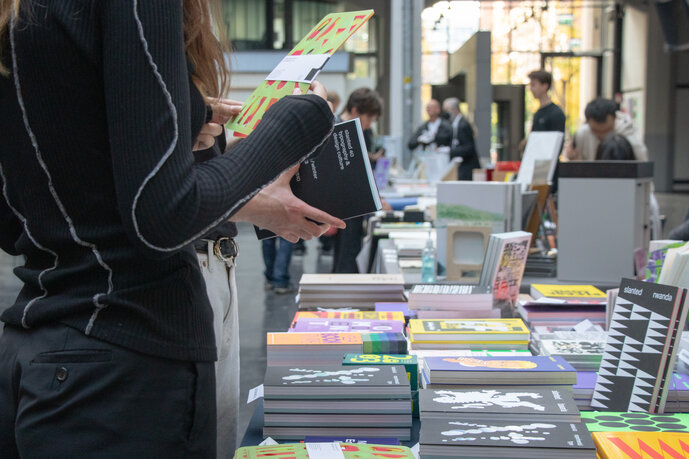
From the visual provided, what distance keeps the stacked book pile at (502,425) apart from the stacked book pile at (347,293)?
0.98 metres

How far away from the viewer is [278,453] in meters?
1.09

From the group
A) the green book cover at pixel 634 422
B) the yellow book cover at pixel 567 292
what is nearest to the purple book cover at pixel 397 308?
the yellow book cover at pixel 567 292

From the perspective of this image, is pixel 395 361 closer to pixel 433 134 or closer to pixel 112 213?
pixel 112 213

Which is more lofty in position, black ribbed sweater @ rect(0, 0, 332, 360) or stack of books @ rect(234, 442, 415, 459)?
black ribbed sweater @ rect(0, 0, 332, 360)

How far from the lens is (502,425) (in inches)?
43.7

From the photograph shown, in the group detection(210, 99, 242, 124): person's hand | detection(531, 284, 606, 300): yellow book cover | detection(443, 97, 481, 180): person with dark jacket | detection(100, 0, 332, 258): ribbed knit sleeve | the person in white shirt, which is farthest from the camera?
detection(443, 97, 481, 180): person with dark jacket

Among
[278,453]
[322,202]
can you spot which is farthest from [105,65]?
[278,453]

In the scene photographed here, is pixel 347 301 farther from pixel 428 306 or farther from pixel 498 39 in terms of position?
pixel 498 39

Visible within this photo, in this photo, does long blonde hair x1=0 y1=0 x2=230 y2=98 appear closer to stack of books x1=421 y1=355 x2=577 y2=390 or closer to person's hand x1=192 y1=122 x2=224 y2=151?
person's hand x1=192 y1=122 x2=224 y2=151

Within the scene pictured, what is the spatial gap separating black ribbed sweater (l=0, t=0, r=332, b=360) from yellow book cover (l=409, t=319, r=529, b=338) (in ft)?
2.96

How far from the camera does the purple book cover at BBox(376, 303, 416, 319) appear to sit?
2.03 m

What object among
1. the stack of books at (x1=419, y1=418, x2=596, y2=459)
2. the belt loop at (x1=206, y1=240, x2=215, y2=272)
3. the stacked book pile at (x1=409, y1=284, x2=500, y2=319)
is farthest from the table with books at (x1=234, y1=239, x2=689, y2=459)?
the belt loop at (x1=206, y1=240, x2=215, y2=272)

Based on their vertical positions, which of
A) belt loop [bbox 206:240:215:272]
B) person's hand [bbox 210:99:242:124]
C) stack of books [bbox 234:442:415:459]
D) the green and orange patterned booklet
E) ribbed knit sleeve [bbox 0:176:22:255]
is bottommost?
stack of books [bbox 234:442:415:459]

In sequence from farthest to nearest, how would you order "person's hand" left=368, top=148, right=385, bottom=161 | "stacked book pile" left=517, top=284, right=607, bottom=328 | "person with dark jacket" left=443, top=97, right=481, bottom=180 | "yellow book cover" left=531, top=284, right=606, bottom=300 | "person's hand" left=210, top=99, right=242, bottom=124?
1. "person with dark jacket" left=443, top=97, right=481, bottom=180
2. "person's hand" left=368, top=148, right=385, bottom=161
3. "yellow book cover" left=531, top=284, right=606, bottom=300
4. "stacked book pile" left=517, top=284, right=607, bottom=328
5. "person's hand" left=210, top=99, right=242, bottom=124
